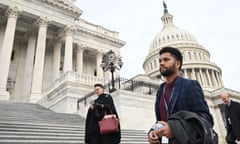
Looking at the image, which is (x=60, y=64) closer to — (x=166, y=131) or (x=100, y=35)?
Answer: (x=100, y=35)

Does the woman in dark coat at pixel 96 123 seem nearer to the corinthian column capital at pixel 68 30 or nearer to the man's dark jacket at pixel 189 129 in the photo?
the man's dark jacket at pixel 189 129

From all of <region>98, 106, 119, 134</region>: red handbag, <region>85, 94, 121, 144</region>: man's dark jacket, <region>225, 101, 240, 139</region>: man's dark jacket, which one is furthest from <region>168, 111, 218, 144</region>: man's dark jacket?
<region>225, 101, 240, 139</region>: man's dark jacket

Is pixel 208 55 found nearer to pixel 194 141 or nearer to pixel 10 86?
pixel 10 86

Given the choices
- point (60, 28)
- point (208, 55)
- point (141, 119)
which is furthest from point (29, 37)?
point (208, 55)

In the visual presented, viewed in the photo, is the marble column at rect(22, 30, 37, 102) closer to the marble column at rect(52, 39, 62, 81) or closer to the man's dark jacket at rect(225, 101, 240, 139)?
the marble column at rect(52, 39, 62, 81)

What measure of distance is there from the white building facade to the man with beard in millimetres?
8761

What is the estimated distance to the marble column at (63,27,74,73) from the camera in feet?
68.7

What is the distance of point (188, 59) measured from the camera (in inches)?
2427

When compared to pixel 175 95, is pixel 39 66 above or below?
above

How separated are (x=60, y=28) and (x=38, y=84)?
24.8ft

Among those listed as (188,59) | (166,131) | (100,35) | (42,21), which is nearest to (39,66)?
(42,21)

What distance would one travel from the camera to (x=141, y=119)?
11.8 meters

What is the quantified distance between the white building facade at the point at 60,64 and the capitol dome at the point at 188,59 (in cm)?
2172

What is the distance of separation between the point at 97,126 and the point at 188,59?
6071 centimetres
